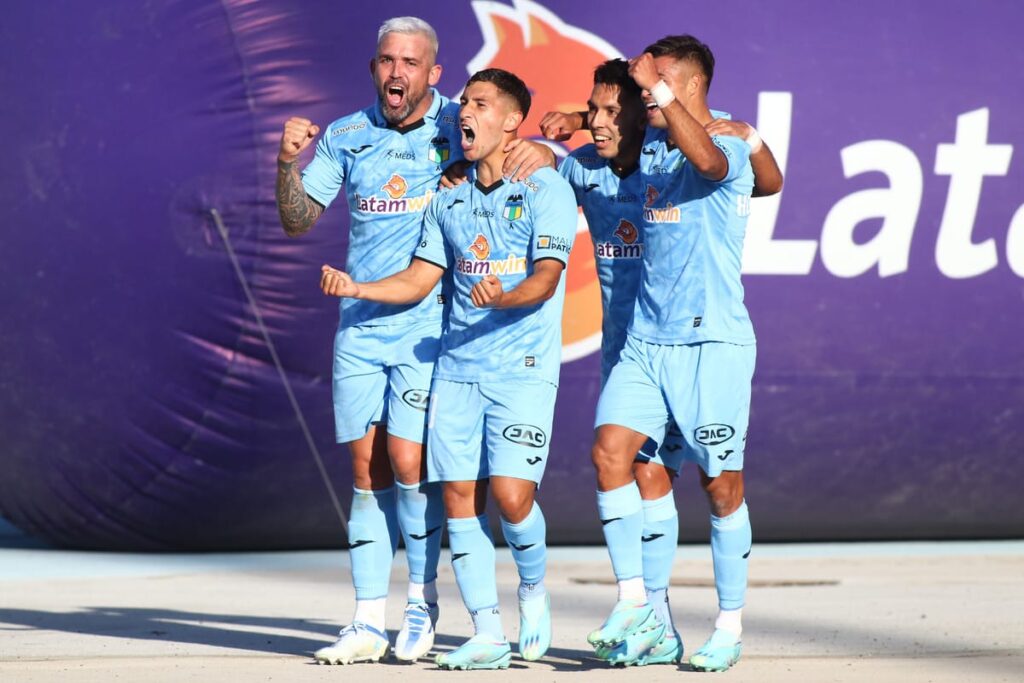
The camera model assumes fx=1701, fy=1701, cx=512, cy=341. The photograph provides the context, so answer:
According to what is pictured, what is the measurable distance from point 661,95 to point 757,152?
0.52 m

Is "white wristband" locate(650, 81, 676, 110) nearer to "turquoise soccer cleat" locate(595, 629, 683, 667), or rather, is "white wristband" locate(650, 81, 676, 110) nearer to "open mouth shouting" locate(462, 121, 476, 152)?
"open mouth shouting" locate(462, 121, 476, 152)

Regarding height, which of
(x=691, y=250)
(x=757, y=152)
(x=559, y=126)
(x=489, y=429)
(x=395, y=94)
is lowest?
(x=489, y=429)

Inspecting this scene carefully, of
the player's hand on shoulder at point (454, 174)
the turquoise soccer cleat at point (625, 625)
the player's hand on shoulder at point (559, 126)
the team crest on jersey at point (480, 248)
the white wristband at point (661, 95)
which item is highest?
the white wristband at point (661, 95)

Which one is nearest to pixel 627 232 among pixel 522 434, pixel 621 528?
pixel 522 434

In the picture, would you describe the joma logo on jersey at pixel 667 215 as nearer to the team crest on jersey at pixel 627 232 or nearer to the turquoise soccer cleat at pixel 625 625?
the team crest on jersey at pixel 627 232

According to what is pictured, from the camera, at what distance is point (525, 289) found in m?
5.56

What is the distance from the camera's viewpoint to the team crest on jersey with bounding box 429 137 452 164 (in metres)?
6.15

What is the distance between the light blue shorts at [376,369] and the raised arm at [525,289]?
0.44 m

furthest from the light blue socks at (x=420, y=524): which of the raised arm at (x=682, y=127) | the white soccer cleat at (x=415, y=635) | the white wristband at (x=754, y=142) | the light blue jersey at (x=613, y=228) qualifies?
the white wristband at (x=754, y=142)

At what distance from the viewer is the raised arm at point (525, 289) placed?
5.30 metres

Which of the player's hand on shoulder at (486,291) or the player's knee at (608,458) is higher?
the player's hand on shoulder at (486,291)

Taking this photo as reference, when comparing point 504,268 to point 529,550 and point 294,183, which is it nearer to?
point 294,183

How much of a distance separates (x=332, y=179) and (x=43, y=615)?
231cm

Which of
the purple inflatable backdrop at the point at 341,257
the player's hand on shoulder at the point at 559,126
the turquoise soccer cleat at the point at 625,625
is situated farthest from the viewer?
the purple inflatable backdrop at the point at 341,257
